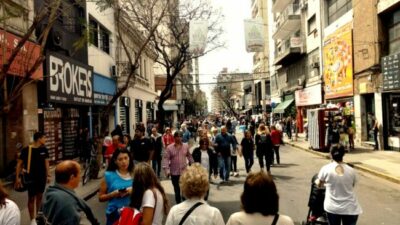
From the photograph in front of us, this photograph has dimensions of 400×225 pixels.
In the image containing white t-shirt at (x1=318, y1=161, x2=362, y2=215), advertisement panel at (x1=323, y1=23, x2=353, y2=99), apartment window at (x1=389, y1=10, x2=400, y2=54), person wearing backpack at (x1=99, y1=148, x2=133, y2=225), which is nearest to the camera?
person wearing backpack at (x1=99, y1=148, x2=133, y2=225)

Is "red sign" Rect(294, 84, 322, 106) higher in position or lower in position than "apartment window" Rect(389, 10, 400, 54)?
lower

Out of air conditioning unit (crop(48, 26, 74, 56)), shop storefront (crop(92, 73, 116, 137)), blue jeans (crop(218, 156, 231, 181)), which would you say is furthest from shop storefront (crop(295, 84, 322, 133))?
blue jeans (crop(218, 156, 231, 181))

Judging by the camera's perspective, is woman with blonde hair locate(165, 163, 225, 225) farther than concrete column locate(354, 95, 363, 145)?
No

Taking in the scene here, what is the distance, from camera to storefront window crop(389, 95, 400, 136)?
21609 millimetres

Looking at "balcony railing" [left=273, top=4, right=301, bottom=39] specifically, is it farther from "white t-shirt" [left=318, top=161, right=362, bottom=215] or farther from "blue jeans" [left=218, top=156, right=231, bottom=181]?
"white t-shirt" [left=318, top=161, right=362, bottom=215]

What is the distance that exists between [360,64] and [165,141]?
13811 mm

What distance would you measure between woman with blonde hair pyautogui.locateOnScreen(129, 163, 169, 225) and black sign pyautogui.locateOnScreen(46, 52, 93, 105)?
1078 cm

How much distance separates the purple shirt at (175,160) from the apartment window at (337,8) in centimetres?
2036

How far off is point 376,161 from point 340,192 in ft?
44.2

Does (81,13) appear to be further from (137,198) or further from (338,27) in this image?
(137,198)

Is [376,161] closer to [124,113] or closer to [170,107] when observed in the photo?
[124,113]

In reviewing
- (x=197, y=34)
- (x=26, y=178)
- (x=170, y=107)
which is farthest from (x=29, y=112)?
(x=170, y=107)

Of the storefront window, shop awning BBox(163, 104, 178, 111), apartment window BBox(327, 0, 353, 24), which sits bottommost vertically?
the storefront window

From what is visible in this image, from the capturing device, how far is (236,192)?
12078 millimetres
